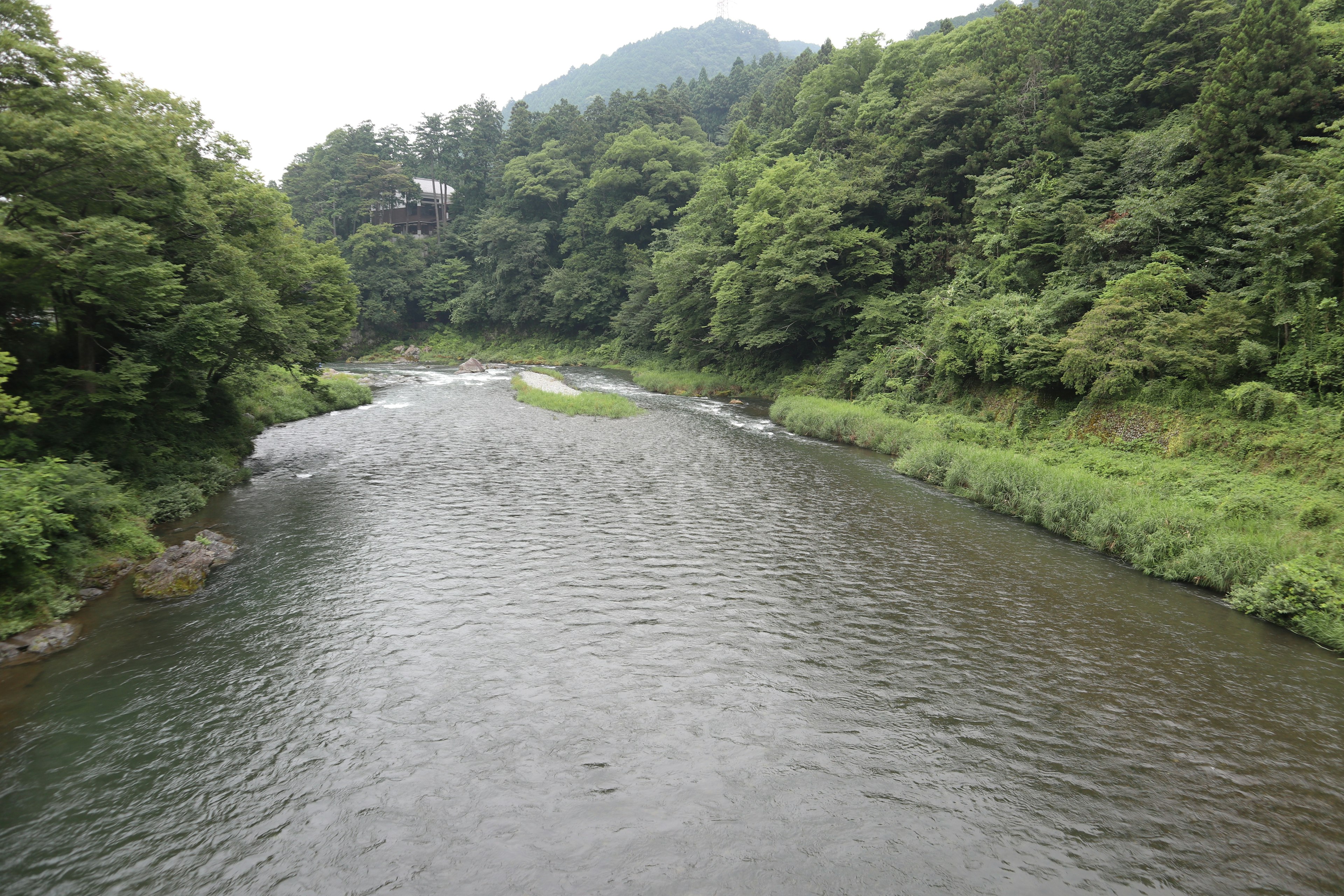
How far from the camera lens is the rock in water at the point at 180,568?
12695mm

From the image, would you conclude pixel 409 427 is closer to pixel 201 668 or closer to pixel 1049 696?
pixel 201 668

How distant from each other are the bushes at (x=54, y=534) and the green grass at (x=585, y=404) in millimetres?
23674

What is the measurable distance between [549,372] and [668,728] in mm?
49823

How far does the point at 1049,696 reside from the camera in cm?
1012

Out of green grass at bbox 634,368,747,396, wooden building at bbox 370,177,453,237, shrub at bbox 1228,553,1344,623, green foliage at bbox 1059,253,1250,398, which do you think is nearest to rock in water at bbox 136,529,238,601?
shrub at bbox 1228,553,1344,623

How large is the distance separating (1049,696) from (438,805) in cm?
933

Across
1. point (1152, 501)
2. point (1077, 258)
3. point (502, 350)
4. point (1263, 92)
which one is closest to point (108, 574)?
point (1152, 501)

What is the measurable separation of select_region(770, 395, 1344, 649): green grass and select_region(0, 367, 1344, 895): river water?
2.41 feet

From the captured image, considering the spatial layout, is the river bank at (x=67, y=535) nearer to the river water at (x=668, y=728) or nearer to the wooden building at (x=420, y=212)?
the river water at (x=668, y=728)

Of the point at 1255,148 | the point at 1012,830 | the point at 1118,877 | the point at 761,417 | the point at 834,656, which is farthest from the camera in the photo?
the point at 761,417

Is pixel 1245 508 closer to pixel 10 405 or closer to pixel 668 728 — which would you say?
pixel 668 728

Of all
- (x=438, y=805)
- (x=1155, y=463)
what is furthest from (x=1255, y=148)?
(x=438, y=805)

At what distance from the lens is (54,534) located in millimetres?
12172

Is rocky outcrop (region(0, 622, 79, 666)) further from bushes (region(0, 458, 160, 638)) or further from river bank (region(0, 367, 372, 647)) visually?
bushes (region(0, 458, 160, 638))
